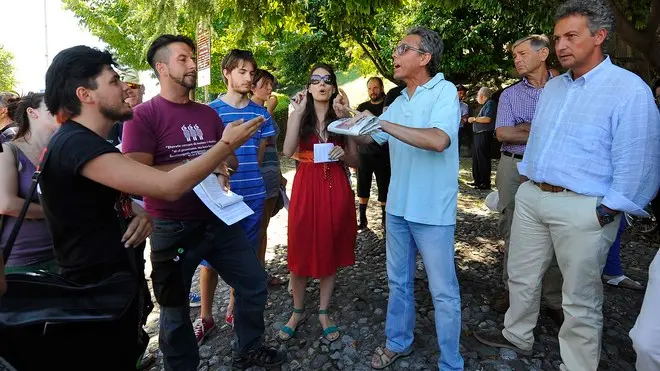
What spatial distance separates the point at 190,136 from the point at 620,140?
253 centimetres

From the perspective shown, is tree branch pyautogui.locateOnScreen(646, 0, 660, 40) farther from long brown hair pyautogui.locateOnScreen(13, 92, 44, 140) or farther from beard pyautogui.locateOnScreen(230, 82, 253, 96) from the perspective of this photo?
long brown hair pyautogui.locateOnScreen(13, 92, 44, 140)

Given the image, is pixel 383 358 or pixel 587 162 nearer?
pixel 587 162

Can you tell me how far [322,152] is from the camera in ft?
10.4

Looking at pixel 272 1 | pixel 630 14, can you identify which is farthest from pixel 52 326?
pixel 630 14

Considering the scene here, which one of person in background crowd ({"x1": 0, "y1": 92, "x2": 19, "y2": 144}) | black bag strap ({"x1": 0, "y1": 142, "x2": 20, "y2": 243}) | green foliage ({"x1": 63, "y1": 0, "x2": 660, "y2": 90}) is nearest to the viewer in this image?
black bag strap ({"x1": 0, "y1": 142, "x2": 20, "y2": 243})

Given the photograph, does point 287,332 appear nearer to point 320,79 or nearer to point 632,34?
point 320,79

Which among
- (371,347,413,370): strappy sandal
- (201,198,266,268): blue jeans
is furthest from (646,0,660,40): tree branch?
(201,198,266,268): blue jeans

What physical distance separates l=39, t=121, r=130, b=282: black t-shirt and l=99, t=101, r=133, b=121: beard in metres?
0.14

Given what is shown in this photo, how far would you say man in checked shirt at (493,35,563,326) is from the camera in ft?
11.1

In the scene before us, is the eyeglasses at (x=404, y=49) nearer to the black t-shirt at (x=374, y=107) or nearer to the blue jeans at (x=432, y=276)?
the blue jeans at (x=432, y=276)

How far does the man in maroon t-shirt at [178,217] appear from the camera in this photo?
253cm

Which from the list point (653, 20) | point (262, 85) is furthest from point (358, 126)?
point (653, 20)

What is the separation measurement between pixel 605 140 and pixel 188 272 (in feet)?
8.62

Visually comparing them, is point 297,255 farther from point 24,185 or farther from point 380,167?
point 380,167
